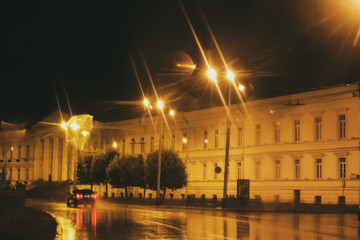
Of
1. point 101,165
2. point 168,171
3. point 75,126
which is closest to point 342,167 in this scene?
point 168,171

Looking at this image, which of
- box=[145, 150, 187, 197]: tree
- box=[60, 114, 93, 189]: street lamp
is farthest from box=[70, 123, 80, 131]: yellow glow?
box=[145, 150, 187, 197]: tree

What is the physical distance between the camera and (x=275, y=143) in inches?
2227

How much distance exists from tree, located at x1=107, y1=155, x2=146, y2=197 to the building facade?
4.66 m

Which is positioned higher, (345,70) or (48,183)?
(345,70)

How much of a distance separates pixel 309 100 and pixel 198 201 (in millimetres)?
14531

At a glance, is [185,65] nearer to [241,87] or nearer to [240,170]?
[241,87]

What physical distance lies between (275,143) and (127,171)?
22620 mm

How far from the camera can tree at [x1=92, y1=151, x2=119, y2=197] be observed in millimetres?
78438

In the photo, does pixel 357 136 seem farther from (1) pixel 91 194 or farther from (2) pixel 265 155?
(1) pixel 91 194

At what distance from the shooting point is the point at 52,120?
105 meters

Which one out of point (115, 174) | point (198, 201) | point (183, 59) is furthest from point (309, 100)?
point (115, 174)

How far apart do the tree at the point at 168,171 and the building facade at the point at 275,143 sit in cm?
330

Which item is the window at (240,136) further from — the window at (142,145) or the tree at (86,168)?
the tree at (86,168)

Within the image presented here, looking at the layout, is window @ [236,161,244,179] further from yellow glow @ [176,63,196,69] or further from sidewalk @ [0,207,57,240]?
sidewalk @ [0,207,57,240]
